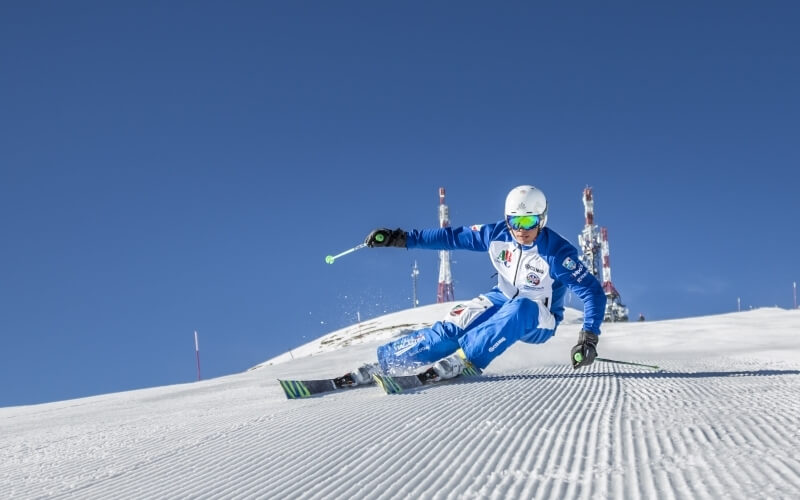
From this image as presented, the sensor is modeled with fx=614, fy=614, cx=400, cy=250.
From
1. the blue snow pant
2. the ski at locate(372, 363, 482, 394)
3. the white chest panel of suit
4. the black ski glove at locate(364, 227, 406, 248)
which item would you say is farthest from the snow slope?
the black ski glove at locate(364, 227, 406, 248)

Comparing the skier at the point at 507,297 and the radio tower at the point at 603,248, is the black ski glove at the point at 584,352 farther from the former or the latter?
the radio tower at the point at 603,248

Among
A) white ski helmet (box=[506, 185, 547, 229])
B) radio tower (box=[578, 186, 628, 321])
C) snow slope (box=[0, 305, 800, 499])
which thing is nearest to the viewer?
snow slope (box=[0, 305, 800, 499])

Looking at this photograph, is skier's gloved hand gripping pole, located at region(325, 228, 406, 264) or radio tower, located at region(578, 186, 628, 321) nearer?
skier's gloved hand gripping pole, located at region(325, 228, 406, 264)

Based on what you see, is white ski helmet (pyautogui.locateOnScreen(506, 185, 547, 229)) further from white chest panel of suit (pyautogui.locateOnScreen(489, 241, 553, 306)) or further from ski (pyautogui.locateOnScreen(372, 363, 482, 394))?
ski (pyautogui.locateOnScreen(372, 363, 482, 394))

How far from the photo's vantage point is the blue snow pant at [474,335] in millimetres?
4914

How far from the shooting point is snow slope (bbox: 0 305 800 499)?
5.87ft

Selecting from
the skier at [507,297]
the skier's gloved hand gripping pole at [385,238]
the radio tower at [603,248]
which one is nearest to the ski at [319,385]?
the skier at [507,297]

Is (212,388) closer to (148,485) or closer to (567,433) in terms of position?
(148,485)

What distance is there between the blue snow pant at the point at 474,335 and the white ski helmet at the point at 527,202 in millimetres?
759

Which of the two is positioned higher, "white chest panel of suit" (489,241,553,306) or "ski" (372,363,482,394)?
"white chest panel of suit" (489,241,553,306)

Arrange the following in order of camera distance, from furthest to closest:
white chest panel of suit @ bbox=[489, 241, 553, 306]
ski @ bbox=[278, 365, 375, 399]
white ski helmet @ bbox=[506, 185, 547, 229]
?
white chest panel of suit @ bbox=[489, 241, 553, 306] < white ski helmet @ bbox=[506, 185, 547, 229] < ski @ bbox=[278, 365, 375, 399]

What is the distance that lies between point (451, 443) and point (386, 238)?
11.0 ft

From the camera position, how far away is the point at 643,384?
436 centimetres

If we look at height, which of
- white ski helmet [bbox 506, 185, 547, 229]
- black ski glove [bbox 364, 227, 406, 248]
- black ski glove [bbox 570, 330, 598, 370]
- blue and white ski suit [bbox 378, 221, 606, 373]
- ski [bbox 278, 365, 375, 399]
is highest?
white ski helmet [bbox 506, 185, 547, 229]
